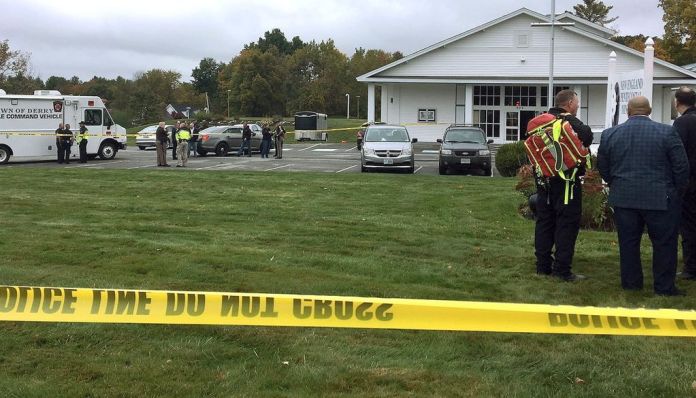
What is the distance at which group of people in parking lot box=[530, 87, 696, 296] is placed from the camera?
5984mm

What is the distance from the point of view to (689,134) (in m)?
6.49

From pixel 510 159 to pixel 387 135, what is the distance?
448 cm

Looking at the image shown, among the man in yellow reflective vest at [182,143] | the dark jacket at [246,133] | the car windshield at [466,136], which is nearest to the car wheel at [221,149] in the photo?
the dark jacket at [246,133]

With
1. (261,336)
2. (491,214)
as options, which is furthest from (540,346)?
(491,214)

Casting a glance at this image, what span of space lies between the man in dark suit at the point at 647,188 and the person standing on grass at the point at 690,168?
21.8 inches

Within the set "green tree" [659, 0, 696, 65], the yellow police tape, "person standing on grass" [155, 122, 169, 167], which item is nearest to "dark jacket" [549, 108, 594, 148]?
the yellow police tape

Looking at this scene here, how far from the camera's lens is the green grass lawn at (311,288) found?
4.21 m

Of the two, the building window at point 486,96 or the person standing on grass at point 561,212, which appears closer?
the person standing on grass at point 561,212

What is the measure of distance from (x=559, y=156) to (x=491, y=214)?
474 centimetres

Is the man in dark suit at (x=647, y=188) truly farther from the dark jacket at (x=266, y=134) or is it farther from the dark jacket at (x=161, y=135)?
the dark jacket at (x=266, y=134)

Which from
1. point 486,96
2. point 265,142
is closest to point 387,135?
point 265,142

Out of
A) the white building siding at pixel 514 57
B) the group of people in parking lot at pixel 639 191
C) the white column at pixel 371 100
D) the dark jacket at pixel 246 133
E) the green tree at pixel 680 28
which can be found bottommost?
the group of people in parking lot at pixel 639 191

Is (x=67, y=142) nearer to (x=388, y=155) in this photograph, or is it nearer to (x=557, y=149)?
(x=388, y=155)

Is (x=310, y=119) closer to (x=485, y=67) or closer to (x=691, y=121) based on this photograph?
(x=485, y=67)
